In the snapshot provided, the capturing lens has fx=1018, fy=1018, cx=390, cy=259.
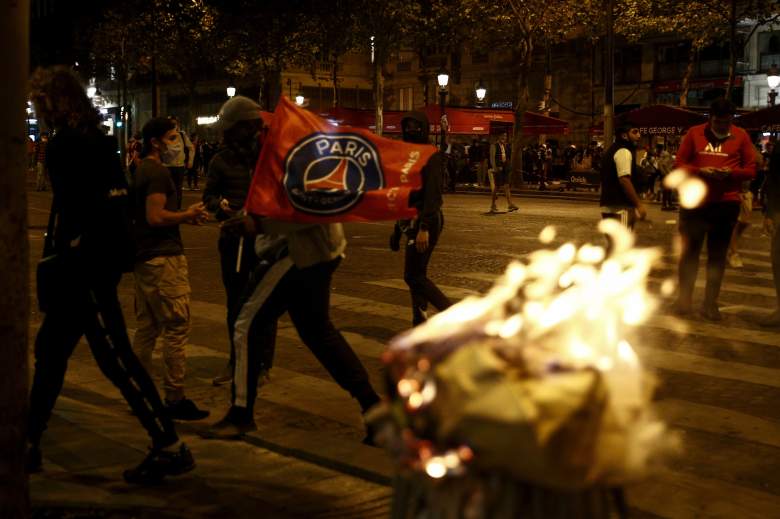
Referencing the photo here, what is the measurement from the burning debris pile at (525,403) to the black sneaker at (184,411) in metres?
3.64

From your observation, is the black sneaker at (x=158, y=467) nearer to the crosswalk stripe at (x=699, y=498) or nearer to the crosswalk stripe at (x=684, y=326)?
the crosswalk stripe at (x=699, y=498)

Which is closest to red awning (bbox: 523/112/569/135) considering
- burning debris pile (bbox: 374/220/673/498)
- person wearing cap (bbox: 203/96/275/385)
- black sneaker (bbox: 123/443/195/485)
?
person wearing cap (bbox: 203/96/275/385)

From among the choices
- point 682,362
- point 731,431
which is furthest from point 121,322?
point 682,362

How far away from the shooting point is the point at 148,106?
80062 mm

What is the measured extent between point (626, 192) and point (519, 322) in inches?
308

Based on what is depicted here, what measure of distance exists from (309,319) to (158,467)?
1.13m

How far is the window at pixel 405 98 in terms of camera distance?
208ft

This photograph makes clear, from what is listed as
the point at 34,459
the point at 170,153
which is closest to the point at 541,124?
the point at 170,153

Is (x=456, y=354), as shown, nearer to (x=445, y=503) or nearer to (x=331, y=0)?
(x=445, y=503)

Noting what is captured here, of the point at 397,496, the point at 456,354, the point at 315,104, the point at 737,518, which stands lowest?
the point at 737,518

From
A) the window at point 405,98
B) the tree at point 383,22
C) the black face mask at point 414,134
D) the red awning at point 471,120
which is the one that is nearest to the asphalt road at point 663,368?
the black face mask at point 414,134

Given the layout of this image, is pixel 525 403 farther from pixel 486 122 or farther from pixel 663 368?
pixel 486 122

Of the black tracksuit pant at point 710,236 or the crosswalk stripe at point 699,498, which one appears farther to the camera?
the black tracksuit pant at point 710,236

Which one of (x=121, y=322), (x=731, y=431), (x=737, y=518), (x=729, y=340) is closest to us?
(x=737, y=518)
